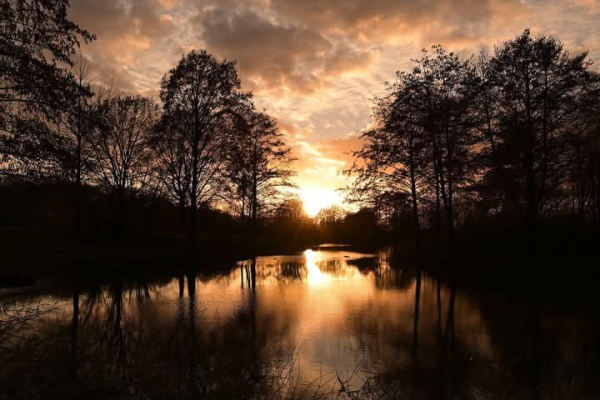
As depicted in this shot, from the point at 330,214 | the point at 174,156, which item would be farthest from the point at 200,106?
the point at 330,214

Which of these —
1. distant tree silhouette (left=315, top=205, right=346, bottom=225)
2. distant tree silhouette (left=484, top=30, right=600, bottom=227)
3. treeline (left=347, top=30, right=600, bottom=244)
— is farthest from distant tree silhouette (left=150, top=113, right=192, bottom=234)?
distant tree silhouette (left=315, top=205, right=346, bottom=225)

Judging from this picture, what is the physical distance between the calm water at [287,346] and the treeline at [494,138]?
Answer: 1035 centimetres

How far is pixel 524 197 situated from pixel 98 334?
22982 mm

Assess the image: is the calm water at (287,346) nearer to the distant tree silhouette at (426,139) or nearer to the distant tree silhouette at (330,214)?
the distant tree silhouette at (426,139)

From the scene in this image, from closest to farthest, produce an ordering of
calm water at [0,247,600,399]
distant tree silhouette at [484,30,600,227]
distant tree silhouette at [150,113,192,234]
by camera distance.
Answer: calm water at [0,247,600,399], distant tree silhouette at [484,30,600,227], distant tree silhouette at [150,113,192,234]

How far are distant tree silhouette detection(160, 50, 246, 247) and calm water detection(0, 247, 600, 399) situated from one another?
42.9 ft

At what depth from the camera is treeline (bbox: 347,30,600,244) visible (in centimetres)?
1967

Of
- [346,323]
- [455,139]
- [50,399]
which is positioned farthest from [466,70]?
[50,399]

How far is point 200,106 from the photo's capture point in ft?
84.1

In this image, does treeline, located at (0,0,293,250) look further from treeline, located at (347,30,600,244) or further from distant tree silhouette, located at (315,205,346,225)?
distant tree silhouette, located at (315,205,346,225)

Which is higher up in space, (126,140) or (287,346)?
(126,140)

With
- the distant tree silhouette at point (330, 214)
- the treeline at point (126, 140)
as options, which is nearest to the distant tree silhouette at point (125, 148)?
the treeline at point (126, 140)

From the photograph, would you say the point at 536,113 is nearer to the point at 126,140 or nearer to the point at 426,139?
the point at 426,139

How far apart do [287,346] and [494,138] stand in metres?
19.8
